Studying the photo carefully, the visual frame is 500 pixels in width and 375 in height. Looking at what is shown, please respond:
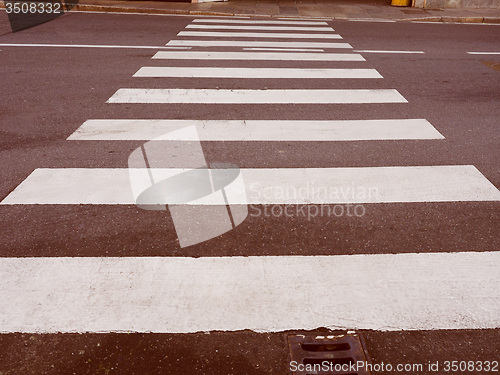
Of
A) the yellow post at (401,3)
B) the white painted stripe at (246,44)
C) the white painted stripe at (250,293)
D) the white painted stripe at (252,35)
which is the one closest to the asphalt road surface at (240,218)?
the white painted stripe at (250,293)

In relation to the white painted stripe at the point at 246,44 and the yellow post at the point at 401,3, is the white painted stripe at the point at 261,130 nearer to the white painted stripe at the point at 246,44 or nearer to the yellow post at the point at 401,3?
the white painted stripe at the point at 246,44

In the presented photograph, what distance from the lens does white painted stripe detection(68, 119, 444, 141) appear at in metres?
5.18

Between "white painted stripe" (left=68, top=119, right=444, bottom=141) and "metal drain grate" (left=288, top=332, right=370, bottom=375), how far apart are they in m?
2.95

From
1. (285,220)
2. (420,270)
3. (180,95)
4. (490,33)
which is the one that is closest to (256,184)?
(285,220)

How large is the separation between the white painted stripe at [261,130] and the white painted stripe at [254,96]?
32.4 inches

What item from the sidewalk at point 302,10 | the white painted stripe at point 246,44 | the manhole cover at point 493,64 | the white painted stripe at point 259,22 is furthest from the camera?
the sidewalk at point 302,10

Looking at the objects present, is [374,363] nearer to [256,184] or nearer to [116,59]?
[256,184]

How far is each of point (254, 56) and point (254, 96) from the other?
2.59 m

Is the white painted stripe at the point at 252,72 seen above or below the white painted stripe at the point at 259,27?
→ below

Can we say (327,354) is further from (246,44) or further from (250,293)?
(246,44)

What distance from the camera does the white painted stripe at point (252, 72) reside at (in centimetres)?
755

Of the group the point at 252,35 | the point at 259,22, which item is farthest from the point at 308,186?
the point at 259,22

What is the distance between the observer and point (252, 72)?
7.77m

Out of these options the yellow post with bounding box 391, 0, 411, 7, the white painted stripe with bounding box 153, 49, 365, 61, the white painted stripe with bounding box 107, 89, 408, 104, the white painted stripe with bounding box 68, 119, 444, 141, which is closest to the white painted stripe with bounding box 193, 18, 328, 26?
the white painted stripe with bounding box 153, 49, 365, 61
